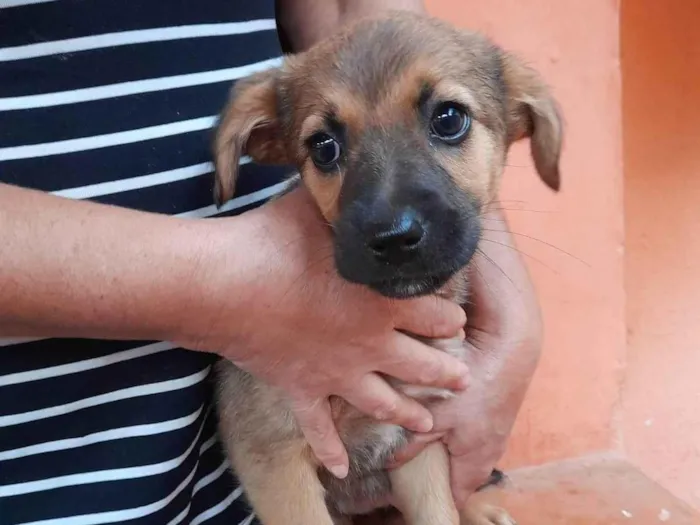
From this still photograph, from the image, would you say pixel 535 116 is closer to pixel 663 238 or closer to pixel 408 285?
pixel 408 285

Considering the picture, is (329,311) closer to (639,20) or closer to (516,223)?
(516,223)

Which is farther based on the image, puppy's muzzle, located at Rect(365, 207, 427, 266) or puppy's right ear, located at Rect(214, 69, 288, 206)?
puppy's right ear, located at Rect(214, 69, 288, 206)

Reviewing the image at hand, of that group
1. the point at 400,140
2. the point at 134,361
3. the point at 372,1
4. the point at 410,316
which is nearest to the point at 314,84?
the point at 400,140

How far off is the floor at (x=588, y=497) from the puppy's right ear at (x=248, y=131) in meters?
1.02

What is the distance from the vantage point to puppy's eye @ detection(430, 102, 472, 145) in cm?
120

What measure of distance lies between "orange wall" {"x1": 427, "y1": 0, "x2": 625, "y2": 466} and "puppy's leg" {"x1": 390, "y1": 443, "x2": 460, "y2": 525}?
31.8 inches

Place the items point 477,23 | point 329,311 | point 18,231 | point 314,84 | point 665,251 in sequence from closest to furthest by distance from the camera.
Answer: point 18,231 → point 329,311 → point 314,84 → point 477,23 → point 665,251

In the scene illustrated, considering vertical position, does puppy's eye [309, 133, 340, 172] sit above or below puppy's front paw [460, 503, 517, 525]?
above

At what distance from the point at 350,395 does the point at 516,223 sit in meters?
1.11

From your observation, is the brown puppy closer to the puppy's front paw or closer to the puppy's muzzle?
the puppy's muzzle

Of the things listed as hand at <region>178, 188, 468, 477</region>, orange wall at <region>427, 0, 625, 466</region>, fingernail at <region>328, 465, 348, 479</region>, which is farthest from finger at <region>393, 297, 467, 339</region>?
orange wall at <region>427, 0, 625, 466</region>

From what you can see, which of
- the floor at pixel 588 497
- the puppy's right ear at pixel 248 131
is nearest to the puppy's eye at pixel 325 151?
the puppy's right ear at pixel 248 131

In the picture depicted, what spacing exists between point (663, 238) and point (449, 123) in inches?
48.4

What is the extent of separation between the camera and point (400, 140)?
114 centimetres
